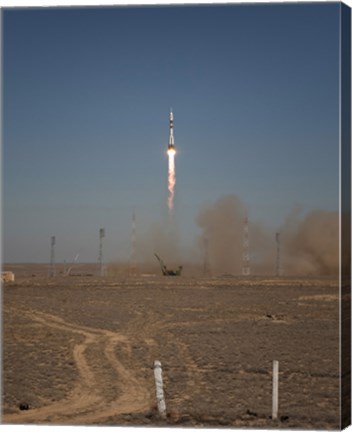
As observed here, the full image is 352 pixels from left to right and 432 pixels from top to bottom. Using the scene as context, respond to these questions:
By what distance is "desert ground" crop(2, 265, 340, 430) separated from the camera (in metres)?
9.68

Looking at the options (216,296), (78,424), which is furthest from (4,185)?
(216,296)

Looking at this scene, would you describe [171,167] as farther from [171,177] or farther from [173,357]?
[173,357]

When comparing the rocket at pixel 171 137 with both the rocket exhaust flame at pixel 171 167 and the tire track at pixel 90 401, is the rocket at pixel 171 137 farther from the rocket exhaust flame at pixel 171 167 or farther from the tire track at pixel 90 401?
the tire track at pixel 90 401

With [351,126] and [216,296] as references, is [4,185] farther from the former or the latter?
[216,296]

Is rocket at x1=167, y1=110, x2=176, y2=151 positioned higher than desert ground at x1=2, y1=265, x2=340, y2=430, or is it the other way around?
rocket at x1=167, y1=110, x2=176, y2=151

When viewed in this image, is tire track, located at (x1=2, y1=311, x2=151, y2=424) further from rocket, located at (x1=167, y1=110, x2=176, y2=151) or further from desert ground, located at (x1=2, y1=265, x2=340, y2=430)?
rocket, located at (x1=167, y1=110, x2=176, y2=151)

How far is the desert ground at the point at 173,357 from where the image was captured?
968 centimetres

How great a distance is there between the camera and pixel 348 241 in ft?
29.4

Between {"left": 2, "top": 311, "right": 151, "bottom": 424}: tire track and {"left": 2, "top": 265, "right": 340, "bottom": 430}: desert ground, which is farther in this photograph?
{"left": 2, "top": 265, "right": 340, "bottom": 430}: desert ground

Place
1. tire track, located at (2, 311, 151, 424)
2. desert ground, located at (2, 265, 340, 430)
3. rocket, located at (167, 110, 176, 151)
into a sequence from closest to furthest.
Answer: tire track, located at (2, 311, 151, 424) → desert ground, located at (2, 265, 340, 430) → rocket, located at (167, 110, 176, 151)

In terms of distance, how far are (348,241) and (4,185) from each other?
442 centimetres

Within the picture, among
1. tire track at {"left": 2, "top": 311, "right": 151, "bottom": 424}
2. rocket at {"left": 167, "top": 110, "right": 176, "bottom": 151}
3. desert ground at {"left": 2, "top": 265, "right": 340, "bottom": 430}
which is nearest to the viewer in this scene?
Answer: tire track at {"left": 2, "top": 311, "right": 151, "bottom": 424}

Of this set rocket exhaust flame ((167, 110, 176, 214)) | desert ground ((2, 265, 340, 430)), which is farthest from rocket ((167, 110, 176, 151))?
desert ground ((2, 265, 340, 430))

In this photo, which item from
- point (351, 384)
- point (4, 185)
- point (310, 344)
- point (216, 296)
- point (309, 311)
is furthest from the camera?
point (216, 296)
